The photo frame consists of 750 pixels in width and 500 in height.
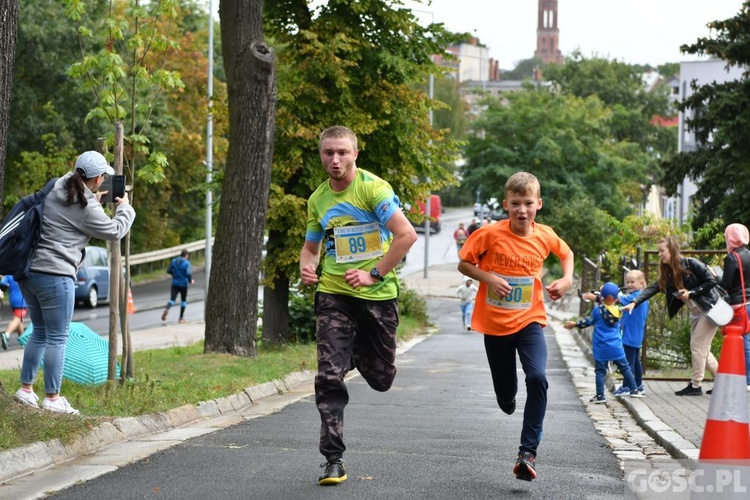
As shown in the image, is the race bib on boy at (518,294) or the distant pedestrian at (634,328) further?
the distant pedestrian at (634,328)

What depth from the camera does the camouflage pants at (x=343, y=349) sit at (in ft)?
22.0

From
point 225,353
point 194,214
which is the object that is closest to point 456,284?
point 194,214

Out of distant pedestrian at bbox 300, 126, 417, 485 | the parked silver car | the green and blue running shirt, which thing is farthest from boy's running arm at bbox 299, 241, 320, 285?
the parked silver car

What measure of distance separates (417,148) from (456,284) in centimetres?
2856

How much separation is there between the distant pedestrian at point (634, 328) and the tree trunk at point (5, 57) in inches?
290

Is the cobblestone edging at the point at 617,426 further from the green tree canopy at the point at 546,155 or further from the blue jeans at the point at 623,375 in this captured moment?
the green tree canopy at the point at 546,155

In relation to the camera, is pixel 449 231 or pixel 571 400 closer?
pixel 571 400

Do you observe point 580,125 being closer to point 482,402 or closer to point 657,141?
point 657,141

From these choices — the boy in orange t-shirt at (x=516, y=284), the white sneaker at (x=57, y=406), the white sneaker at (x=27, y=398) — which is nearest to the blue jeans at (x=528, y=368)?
the boy in orange t-shirt at (x=516, y=284)

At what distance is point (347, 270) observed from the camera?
6.76m

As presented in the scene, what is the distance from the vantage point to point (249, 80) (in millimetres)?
14953

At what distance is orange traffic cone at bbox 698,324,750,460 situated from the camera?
215 inches

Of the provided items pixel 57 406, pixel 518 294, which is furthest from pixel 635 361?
pixel 57 406

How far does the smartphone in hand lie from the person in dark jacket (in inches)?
238
